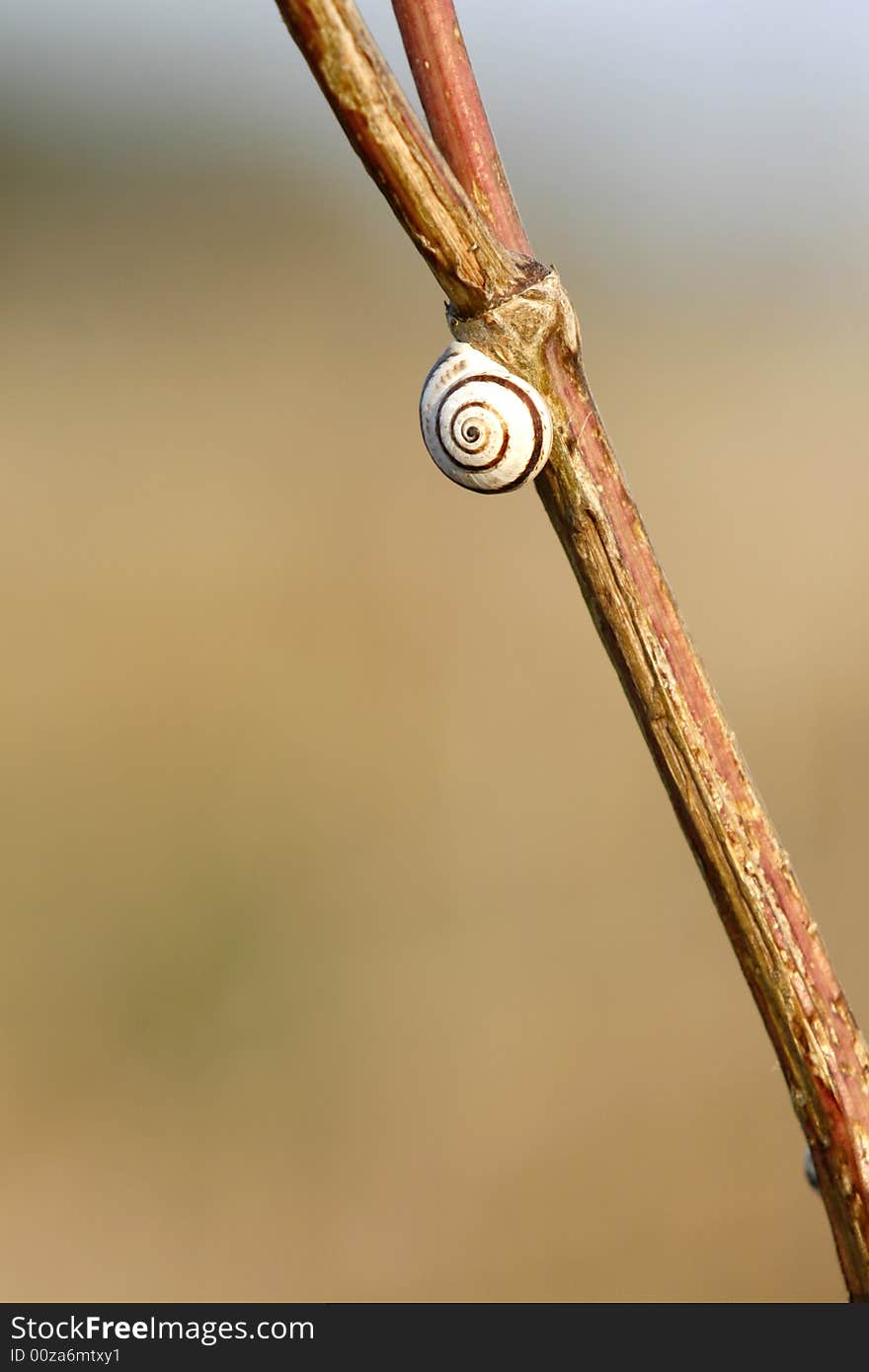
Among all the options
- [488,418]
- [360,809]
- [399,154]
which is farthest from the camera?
[360,809]

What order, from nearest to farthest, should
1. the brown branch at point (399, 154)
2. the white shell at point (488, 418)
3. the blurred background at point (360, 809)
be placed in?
1. the brown branch at point (399, 154)
2. the white shell at point (488, 418)
3. the blurred background at point (360, 809)

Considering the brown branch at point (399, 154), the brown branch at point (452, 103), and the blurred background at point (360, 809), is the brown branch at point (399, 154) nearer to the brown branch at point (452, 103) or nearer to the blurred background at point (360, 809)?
the brown branch at point (452, 103)

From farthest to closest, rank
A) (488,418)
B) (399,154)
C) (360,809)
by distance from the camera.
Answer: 1. (360,809)
2. (488,418)
3. (399,154)

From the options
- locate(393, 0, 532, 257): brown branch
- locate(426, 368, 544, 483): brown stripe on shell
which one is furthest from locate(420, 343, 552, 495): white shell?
locate(393, 0, 532, 257): brown branch

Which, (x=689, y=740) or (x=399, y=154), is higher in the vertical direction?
(x=399, y=154)

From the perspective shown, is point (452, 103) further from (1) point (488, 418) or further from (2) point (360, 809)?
(2) point (360, 809)

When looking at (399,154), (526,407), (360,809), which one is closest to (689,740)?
(526,407)

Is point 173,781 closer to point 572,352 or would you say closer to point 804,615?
point 804,615

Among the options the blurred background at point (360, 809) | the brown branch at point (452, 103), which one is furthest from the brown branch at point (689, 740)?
the blurred background at point (360, 809)

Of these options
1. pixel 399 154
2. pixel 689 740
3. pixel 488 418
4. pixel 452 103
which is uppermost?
pixel 452 103
